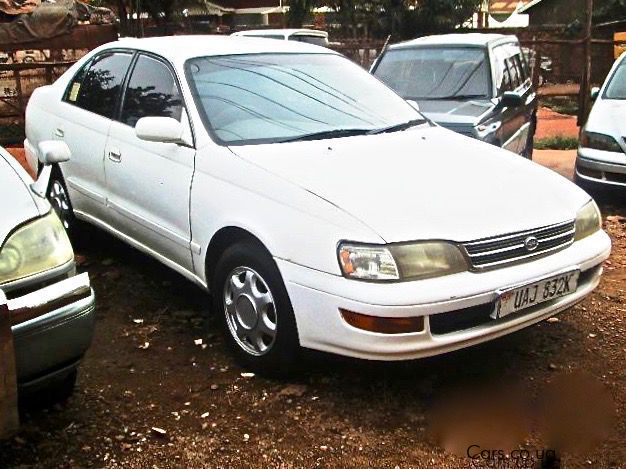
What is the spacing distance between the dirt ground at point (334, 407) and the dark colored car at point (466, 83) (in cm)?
299

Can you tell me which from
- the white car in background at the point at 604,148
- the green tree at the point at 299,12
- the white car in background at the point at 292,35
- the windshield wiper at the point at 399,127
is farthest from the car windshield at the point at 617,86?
the green tree at the point at 299,12

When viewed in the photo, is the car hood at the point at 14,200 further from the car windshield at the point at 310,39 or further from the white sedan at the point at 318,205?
the car windshield at the point at 310,39

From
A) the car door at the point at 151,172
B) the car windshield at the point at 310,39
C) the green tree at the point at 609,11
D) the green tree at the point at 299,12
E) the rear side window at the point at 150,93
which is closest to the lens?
the car door at the point at 151,172

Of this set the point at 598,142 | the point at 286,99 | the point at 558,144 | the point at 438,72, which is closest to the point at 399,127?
the point at 286,99

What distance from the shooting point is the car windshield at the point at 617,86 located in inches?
280

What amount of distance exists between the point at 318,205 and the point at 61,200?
2.89 meters

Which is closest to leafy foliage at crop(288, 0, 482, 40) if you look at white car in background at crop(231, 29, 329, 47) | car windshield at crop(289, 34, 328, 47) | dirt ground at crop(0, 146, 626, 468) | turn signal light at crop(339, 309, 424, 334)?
car windshield at crop(289, 34, 328, 47)

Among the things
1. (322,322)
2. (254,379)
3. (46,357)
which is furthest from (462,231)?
(46,357)

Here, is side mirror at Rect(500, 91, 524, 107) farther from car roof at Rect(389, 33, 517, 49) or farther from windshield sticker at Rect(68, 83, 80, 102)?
windshield sticker at Rect(68, 83, 80, 102)

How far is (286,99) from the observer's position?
3992 mm

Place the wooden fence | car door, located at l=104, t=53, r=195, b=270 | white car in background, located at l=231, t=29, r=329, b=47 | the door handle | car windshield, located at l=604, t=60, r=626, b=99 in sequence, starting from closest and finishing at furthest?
car door, located at l=104, t=53, r=195, b=270 < the door handle < car windshield, located at l=604, t=60, r=626, b=99 < the wooden fence < white car in background, located at l=231, t=29, r=329, b=47

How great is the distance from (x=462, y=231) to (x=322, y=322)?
0.70 m

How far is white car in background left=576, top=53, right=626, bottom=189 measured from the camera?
6286 mm

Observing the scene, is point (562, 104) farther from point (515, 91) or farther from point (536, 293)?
point (536, 293)
